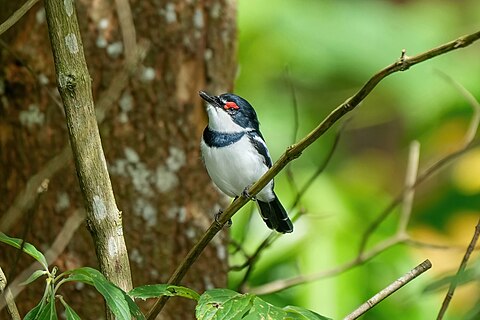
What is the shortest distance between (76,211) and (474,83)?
245 cm

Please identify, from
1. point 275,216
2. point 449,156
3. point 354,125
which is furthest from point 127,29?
point 354,125

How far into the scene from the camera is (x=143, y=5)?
9.39ft

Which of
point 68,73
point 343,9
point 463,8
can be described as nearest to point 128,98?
point 68,73

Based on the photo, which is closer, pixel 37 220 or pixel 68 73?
pixel 68 73

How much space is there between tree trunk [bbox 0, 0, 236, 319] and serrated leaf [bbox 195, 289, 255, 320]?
1.31 m

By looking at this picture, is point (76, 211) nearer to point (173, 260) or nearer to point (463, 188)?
point (173, 260)

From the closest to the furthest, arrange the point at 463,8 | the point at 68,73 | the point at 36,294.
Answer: the point at 68,73 → the point at 36,294 → the point at 463,8

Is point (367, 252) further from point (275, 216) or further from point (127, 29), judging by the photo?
point (127, 29)

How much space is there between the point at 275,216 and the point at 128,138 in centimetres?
55

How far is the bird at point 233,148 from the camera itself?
8.55 feet

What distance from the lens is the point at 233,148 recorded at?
8.73ft

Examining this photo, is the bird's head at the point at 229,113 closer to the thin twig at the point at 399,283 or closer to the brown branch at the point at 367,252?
the brown branch at the point at 367,252

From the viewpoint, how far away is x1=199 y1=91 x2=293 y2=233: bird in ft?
8.55

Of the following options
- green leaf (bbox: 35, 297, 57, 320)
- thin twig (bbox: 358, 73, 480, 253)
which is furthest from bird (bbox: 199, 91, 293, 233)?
green leaf (bbox: 35, 297, 57, 320)
